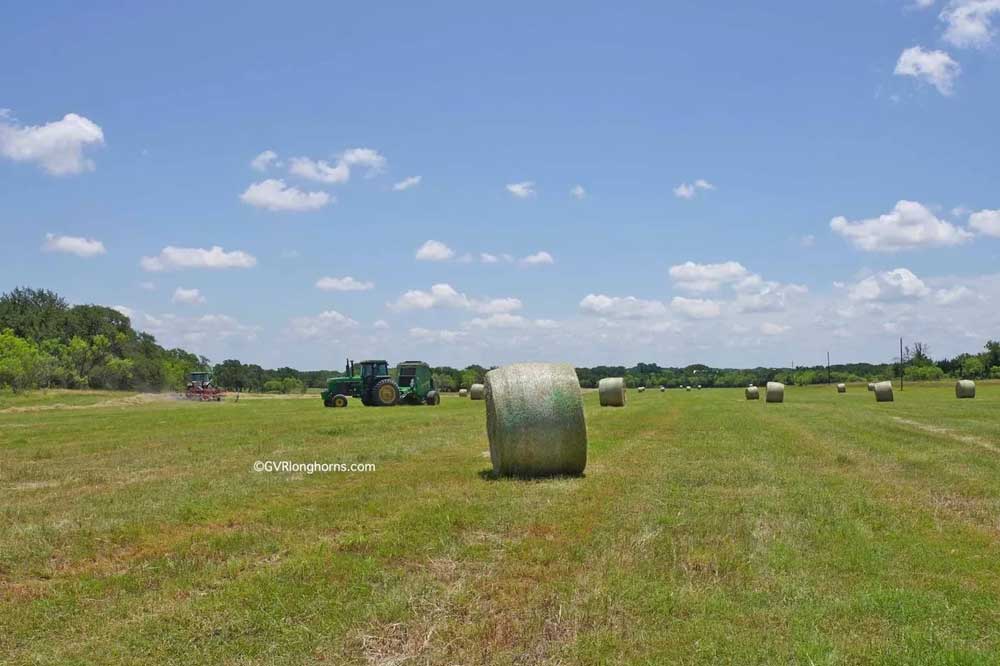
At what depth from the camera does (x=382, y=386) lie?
41.1 meters

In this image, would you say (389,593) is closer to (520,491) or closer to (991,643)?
(991,643)

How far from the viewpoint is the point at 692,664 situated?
16.4 ft

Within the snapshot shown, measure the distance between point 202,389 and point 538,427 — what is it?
6015 cm

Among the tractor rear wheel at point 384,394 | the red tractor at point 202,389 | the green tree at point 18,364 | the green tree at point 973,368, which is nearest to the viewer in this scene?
the tractor rear wheel at point 384,394

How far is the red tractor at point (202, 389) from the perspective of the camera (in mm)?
65750

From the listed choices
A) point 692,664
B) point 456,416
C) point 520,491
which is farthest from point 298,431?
point 692,664

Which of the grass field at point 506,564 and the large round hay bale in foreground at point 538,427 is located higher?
the large round hay bale in foreground at point 538,427

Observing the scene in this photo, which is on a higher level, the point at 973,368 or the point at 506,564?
the point at 973,368

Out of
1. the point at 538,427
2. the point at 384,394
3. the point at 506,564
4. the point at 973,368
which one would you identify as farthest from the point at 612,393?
the point at 973,368

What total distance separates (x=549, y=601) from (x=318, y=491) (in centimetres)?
630

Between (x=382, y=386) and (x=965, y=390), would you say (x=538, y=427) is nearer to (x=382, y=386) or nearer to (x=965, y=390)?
(x=382, y=386)

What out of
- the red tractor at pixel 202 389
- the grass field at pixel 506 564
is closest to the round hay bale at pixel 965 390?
the grass field at pixel 506 564

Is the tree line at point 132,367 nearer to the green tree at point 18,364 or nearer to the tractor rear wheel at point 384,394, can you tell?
the green tree at point 18,364

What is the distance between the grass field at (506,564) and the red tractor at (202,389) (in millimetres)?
53033
